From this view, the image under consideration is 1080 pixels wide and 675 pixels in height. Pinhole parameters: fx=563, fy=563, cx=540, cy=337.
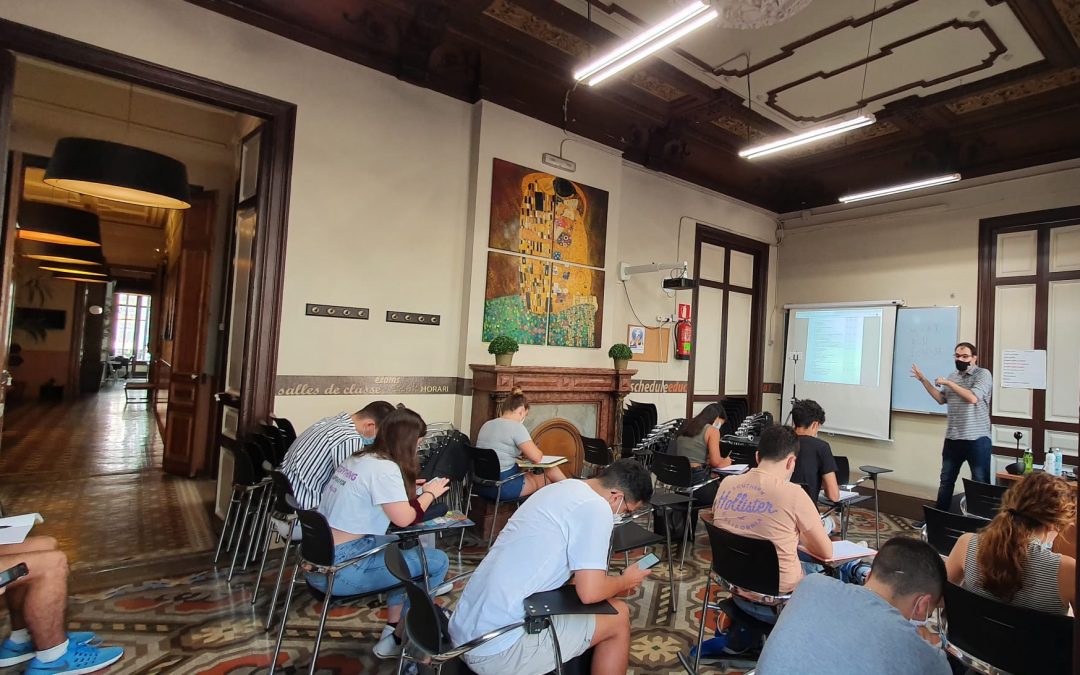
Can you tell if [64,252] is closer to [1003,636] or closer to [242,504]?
[242,504]

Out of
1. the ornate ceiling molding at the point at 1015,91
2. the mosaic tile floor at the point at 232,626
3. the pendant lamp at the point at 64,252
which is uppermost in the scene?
the ornate ceiling molding at the point at 1015,91

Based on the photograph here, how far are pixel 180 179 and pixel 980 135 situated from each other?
7.72 metres

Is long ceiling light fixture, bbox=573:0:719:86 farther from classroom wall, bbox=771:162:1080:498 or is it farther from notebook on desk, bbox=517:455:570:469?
classroom wall, bbox=771:162:1080:498

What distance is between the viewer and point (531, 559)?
1.80 m

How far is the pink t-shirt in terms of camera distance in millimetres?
2293

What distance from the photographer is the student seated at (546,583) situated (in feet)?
5.76

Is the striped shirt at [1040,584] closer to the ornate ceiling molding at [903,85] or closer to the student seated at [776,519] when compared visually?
the student seated at [776,519]

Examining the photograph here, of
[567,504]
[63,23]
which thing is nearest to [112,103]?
[63,23]

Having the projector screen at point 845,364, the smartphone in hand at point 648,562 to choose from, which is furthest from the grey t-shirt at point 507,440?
the projector screen at point 845,364

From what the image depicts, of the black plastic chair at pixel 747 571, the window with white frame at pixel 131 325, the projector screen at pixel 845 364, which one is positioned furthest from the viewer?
the window with white frame at pixel 131 325

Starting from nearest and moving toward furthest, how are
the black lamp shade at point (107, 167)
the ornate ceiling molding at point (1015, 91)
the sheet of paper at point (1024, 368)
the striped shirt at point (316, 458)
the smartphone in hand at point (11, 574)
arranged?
the smartphone in hand at point (11, 574)
the striped shirt at point (316, 458)
the black lamp shade at point (107, 167)
the ornate ceiling molding at point (1015, 91)
the sheet of paper at point (1024, 368)

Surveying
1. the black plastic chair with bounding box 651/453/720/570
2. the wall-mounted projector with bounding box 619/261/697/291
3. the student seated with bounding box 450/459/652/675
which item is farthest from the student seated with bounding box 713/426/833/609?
the wall-mounted projector with bounding box 619/261/697/291

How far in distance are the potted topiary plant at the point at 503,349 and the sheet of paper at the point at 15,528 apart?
3004mm

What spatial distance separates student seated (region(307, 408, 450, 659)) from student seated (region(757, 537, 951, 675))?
5.25ft
